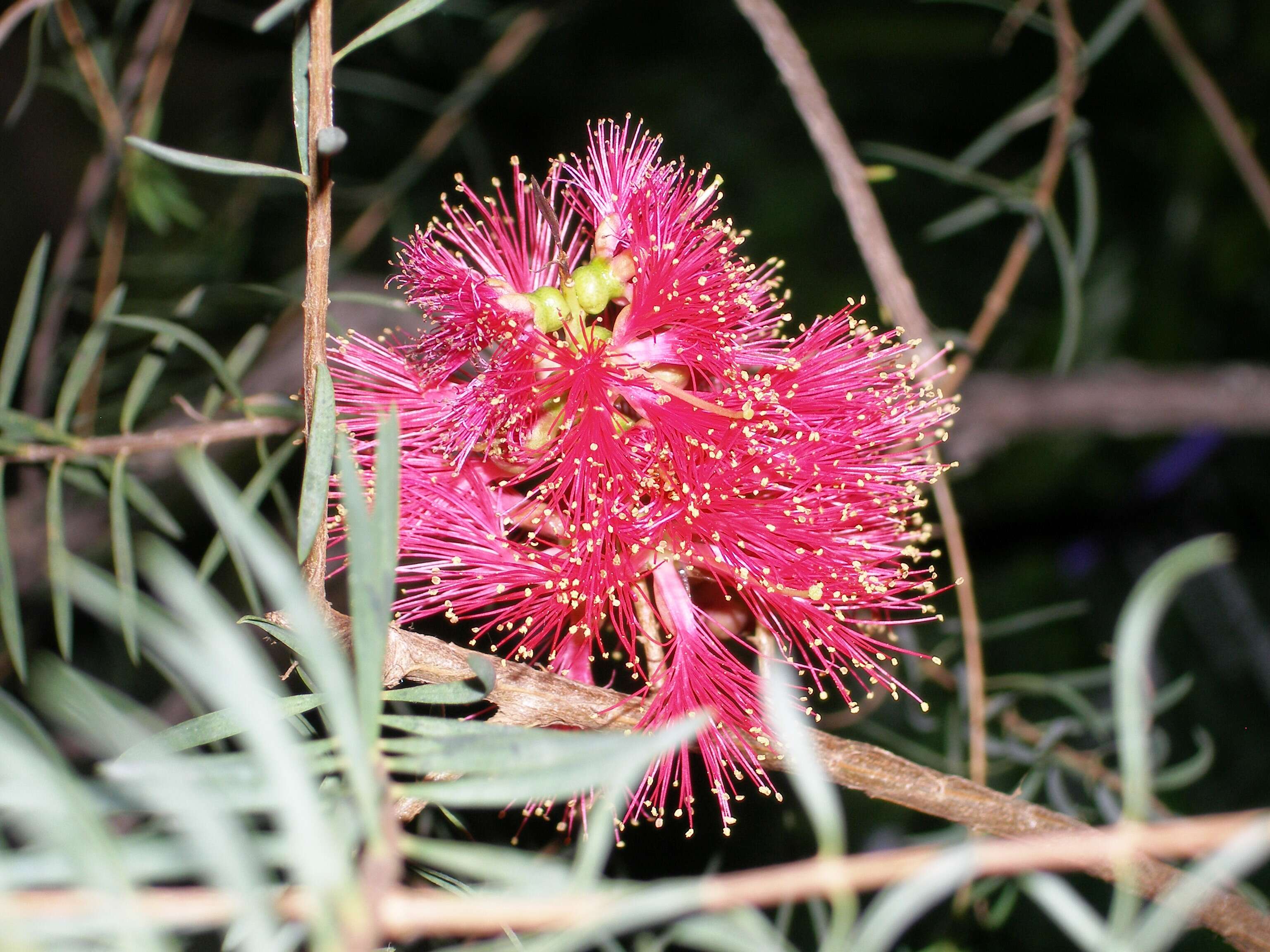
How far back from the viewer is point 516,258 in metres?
0.74

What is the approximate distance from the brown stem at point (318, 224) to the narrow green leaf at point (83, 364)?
1.09ft

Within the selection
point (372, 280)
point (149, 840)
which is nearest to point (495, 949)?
point (149, 840)

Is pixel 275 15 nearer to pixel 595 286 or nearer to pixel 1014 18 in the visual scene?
pixel 595 286

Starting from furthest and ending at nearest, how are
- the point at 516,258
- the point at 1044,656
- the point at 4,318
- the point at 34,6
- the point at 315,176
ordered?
the point at 1044,656 < the point at 4,318 < the point at 516,258 < the point at 34,6 < the point at 315,176

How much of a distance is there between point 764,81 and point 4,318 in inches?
73.4

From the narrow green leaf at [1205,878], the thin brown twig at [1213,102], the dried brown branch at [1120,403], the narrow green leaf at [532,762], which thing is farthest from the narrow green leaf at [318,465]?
the dried brown branch at [1120,403]

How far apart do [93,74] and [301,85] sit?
0.67 metres

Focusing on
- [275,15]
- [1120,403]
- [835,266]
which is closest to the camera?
[275,15]

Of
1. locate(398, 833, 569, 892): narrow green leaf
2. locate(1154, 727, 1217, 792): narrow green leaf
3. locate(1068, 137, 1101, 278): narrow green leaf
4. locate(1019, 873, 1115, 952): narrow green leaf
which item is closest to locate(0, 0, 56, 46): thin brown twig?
locate(398, 833, 569, 892): narrow green leaf

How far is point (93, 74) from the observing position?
3.17ft

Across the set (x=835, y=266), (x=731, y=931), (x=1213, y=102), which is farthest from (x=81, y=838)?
(x=835, y=266)

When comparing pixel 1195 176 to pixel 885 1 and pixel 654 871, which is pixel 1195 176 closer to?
pixel 885 1

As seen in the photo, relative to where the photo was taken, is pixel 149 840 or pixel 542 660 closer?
pixel 149 840

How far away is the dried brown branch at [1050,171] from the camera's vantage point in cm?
91
